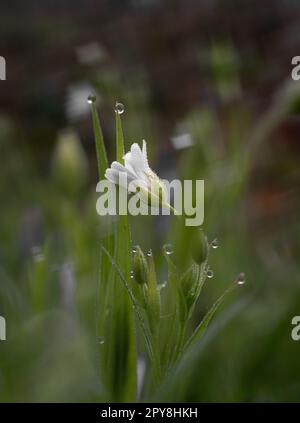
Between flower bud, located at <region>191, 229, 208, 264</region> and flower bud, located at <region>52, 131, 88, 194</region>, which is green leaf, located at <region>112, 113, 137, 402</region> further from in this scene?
flower bud, located at <region>52, 131, 88, 194</region>

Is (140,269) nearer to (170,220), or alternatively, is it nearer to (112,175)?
(112,175)

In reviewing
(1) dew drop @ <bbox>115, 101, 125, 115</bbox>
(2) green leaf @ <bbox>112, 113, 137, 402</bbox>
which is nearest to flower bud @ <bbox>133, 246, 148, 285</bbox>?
(2) green leaf @ <bbox>112, 113, 137, 402</bbox>

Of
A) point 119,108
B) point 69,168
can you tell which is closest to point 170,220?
point 69,168

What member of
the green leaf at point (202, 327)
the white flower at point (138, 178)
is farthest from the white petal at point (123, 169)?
the green leaf at point (202, 327)

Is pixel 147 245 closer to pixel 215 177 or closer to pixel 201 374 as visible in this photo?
pixel 215 177

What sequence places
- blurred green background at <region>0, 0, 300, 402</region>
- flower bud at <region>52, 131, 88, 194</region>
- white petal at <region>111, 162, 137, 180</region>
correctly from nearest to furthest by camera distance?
white petal at <region>111, 162, 137, 180</region>
blurred green background at <region>0, 0, 300, 402</region>
flower bud at <region>52, 131, 88, 194</region>

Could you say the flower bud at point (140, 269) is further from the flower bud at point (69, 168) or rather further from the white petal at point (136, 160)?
the flower bud at point (69, 168)
